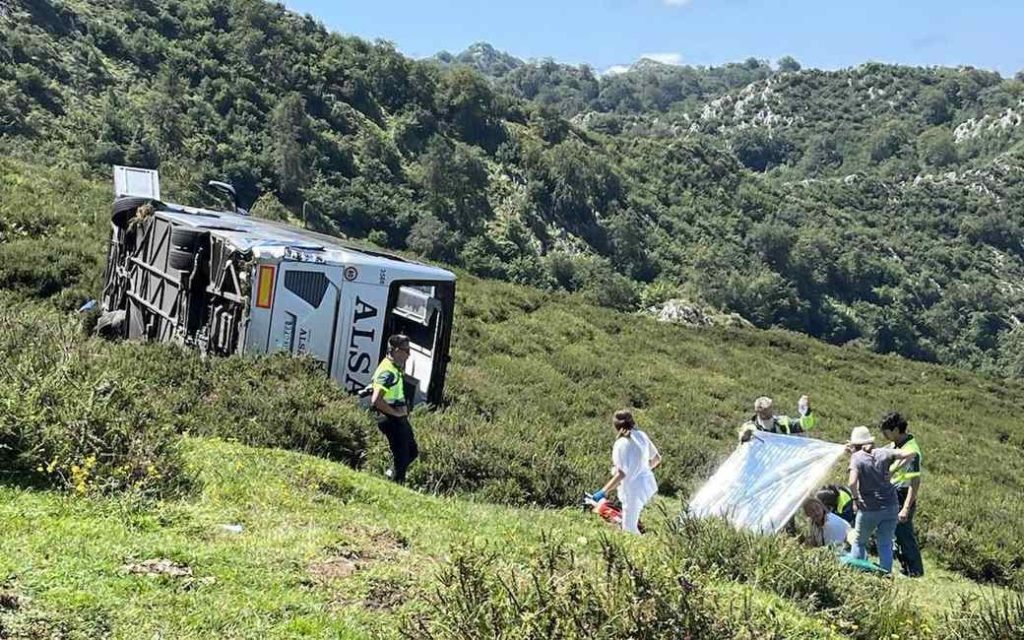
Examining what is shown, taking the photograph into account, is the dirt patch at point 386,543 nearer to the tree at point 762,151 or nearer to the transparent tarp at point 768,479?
the transparent tarp at point 768,479

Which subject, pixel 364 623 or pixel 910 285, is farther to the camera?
pixel 910 285

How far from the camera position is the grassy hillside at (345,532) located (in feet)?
13.9

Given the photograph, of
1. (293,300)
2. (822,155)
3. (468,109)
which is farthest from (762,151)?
(293,300)

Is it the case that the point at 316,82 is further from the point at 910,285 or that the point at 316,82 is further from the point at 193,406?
the point at 193,406

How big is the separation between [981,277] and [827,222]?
20211 mm

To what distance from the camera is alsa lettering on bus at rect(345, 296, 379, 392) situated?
482 inches

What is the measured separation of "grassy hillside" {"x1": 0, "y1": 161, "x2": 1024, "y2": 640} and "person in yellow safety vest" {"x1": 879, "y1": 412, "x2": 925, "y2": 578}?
43 centimetres

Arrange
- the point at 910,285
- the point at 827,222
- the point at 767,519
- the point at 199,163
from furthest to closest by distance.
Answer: the point at 827,222, the point at 910,285, the point at 199,163, the point at 767,519

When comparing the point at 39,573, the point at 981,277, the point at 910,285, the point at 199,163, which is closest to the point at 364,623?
the point at 39,573

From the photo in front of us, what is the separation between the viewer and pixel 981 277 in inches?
4405

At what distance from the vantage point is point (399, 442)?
890 centimetres

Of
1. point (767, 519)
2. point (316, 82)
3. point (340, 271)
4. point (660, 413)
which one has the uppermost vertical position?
point (316, 82)

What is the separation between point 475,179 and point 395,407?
257 feet

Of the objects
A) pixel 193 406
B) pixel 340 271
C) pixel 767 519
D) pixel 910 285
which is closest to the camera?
pixel 767 519
